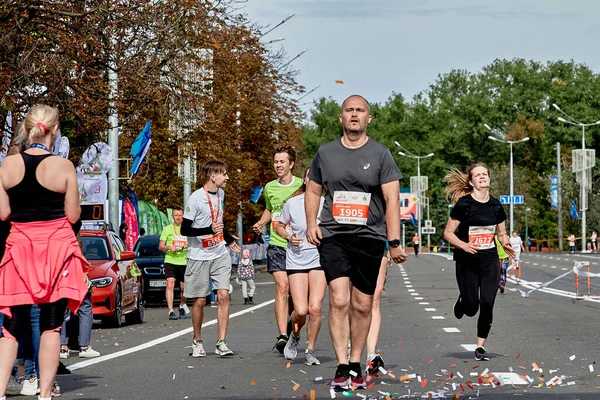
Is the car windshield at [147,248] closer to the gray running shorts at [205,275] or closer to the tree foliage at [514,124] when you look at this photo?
the gray running shorts at [205,275]

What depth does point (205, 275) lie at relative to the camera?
1275 centimetres

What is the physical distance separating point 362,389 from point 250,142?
41117 millimetres

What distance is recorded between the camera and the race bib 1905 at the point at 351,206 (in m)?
Result: 9.40

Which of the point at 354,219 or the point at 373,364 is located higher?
the point at 354,219

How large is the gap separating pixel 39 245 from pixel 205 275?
496cm

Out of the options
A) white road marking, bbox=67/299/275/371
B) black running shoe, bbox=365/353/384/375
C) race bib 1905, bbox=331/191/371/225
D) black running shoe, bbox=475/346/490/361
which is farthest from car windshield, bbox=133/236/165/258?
race bib 1905, bbox=331/191/371/225

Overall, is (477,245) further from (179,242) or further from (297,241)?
(179,242)

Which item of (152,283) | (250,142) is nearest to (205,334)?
(152,283)

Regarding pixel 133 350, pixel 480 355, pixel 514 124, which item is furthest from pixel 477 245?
pixel 514 124

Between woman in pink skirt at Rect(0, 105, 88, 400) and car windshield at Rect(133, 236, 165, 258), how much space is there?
19665mm

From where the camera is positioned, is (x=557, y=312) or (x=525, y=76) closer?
(x=557, y=312)

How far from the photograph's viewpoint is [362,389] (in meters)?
9.28

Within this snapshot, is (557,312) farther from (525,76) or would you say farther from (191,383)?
(525,76)

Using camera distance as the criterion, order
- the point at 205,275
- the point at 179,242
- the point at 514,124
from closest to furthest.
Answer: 1. the point at 205,275
2. the point at 179,242
3. the point at 514,124
